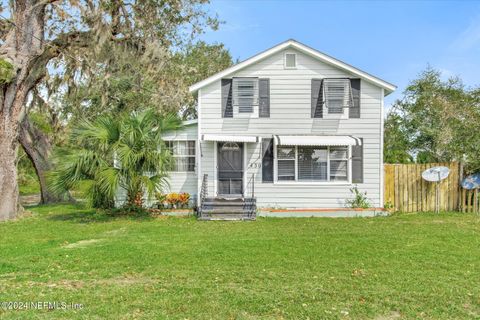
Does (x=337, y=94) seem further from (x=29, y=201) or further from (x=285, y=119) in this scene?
(x=29, y=201)

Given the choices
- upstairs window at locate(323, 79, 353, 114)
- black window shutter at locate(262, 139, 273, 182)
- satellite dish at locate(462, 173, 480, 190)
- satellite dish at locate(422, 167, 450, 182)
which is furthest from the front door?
satellite dish at locate(462, 173, 480, 190)

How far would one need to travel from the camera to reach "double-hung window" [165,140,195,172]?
12.8 m

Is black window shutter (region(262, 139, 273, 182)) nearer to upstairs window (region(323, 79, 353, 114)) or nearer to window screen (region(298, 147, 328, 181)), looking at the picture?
window screen (region(298, 147, 328, 181))

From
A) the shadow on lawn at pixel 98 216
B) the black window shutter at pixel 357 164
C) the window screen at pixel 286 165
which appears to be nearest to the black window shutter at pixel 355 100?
the black window shutter at pixel 357 164

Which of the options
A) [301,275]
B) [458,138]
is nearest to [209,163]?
[301,275]

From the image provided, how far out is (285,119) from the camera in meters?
12.6

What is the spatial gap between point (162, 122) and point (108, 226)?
366 cm

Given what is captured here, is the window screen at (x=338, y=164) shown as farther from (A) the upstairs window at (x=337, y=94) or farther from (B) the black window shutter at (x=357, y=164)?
(A) the upstairs window at (x=337, y=94)

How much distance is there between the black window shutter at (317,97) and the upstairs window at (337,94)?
0.17m

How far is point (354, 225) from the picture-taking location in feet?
32.4

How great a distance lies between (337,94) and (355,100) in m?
0.62

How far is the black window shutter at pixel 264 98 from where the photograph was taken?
12531 mm

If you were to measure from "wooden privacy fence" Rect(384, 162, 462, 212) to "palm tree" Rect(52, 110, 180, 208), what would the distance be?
7.26 meters

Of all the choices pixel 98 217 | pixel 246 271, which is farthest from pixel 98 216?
pixel 246 271
